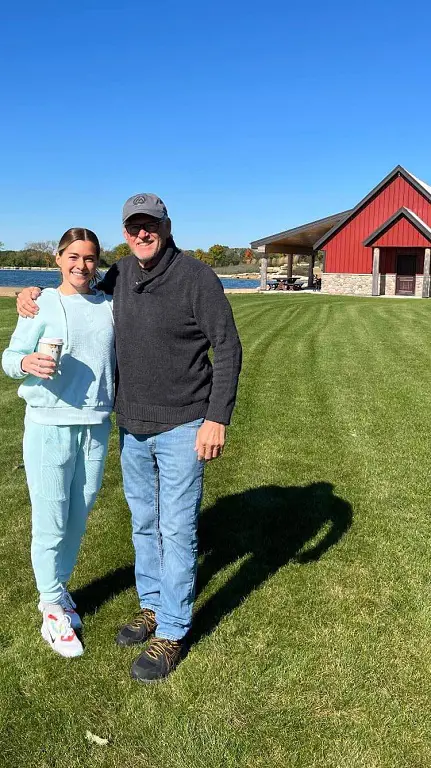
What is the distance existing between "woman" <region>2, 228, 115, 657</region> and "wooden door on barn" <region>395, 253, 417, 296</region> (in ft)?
101

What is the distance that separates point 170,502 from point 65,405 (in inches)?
26.9

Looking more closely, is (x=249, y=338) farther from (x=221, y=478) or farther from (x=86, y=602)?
(x=86, y=602)

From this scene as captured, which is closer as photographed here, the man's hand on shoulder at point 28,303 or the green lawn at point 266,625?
the green lawn at point 266,625

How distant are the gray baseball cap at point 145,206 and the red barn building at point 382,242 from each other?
95.9 feet

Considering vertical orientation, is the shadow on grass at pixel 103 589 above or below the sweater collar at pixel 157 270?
below

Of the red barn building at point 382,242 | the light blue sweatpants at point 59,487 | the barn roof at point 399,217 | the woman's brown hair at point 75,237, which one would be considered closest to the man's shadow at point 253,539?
the light blue sweatpants at point 59,487

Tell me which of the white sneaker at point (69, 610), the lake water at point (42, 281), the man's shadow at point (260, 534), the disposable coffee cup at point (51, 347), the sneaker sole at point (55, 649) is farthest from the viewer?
the lake water at point (42, 281)

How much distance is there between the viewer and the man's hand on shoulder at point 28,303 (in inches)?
121

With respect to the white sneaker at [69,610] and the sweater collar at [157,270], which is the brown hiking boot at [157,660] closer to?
the white sneaker at [69,610]

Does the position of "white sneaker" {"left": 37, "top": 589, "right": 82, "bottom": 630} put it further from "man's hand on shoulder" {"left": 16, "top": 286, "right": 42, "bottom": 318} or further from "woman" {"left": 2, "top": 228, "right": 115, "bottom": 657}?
"man's hand on shoulder" {"left": 16, "top": 286, "right": 42, "bottom": 318}

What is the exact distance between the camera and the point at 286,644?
11.2 ft

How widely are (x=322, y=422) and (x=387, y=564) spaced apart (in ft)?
11.9

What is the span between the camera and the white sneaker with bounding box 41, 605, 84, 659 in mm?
3334

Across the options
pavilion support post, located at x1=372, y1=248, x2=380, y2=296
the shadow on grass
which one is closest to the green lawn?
the shadow on grass
